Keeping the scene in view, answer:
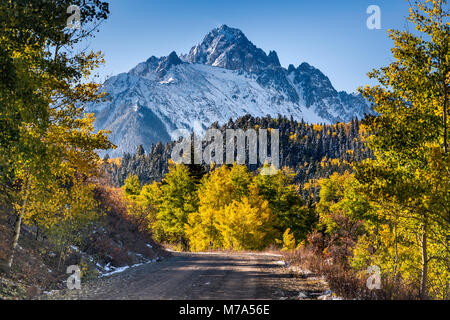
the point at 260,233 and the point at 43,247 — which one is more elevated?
the point at 43,247

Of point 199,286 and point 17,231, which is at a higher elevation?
point 17,231

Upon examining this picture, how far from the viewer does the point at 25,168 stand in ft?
39.0

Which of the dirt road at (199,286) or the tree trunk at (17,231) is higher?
the tree trunk at (17,231)

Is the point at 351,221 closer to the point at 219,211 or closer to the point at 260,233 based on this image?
the point at 260,233

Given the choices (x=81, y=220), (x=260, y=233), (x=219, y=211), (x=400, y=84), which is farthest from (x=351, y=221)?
(x=81, y=220)

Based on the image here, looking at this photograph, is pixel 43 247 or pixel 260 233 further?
pixel 260 233

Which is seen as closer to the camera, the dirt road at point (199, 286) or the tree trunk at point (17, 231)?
the dirt road at point (199, 286)

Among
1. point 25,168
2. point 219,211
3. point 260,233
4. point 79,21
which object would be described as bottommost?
point 260,233

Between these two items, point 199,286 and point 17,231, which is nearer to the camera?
point 199,286

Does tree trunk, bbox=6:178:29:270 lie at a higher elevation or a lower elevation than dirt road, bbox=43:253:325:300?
higher

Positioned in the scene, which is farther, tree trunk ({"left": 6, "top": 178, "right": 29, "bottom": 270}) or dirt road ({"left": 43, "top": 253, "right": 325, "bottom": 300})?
tree trunk ({"left": 6, "top": 178, "right": 29, "bottom": 270})
